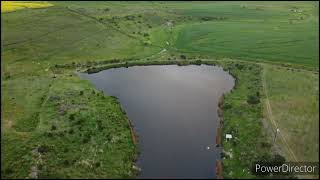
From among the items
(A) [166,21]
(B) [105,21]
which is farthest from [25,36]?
(A) [166,21]

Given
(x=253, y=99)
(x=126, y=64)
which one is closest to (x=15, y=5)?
(x=126, y=64)

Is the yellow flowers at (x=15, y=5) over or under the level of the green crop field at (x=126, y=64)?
over

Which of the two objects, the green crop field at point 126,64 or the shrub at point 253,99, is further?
the shrub at point 253,99

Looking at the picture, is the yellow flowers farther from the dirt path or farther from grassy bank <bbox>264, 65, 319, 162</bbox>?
grassy bank <bbox>264, 65, 319, 162</bbox>

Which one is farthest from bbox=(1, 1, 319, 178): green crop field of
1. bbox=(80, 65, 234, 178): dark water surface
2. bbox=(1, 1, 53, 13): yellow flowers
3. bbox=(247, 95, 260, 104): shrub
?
bbox=(80, 65, 234, 178): dark water surface

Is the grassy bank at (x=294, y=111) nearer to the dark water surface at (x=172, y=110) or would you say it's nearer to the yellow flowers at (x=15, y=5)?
the dark water surface at (x=172, y=110)

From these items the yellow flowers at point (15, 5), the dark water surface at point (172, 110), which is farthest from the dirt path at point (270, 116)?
the yellow flowers at point (15, 5)

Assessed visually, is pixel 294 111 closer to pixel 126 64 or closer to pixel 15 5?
pixel 126 64
